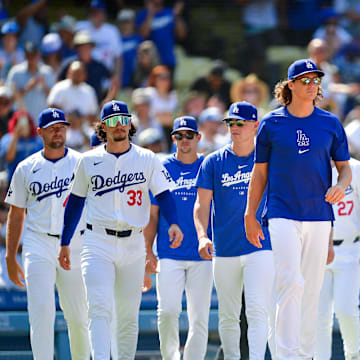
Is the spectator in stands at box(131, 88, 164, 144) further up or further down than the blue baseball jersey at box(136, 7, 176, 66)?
further down

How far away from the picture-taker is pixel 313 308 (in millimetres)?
5586

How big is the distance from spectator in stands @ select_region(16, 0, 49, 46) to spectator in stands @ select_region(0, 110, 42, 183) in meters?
3.03

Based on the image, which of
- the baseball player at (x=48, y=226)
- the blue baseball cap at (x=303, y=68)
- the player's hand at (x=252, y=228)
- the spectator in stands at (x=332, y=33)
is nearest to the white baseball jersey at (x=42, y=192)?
the baseball player at (x=48, y=226)

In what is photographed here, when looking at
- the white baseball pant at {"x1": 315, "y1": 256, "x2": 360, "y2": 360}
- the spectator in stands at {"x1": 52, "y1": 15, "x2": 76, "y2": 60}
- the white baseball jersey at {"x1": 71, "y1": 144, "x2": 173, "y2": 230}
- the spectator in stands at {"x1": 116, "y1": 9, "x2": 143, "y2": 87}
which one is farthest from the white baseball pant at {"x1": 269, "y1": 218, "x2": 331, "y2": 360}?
the spectator in stands at {"x1": 116, "y1": 9, "x2": 143, "y2": 87}

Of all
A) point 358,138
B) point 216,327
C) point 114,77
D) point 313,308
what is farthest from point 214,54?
point 313,308

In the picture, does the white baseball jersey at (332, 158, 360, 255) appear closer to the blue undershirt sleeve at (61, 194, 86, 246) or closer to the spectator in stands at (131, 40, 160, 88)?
the blue undershirt sleeve at (61, 194, 86, 246)

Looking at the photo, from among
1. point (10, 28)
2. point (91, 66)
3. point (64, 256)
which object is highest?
point (10, 28)

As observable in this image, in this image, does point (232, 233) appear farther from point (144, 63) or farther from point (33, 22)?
point (33, 22)

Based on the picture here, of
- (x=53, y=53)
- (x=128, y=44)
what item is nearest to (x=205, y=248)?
(x=53, y=53)

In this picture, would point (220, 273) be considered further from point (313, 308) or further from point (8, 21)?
point (8, 21)

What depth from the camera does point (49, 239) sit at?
682 centimetres

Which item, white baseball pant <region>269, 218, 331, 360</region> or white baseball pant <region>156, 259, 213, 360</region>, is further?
white baseball pant <region>156, 259, 213, 360</region>

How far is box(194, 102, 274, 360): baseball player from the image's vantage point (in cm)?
661

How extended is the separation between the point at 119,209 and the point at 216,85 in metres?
6.67
